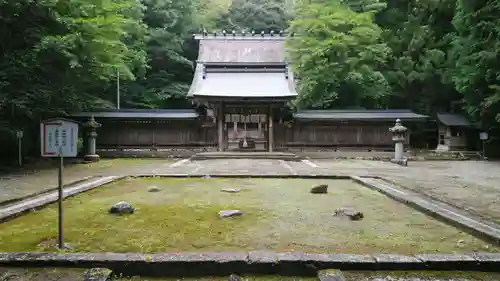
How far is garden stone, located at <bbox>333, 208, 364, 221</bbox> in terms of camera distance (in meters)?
5.78

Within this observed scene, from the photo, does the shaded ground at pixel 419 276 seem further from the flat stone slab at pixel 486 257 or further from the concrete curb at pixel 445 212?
the concrete curb at pixel 445 212

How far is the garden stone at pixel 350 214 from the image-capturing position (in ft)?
19.0

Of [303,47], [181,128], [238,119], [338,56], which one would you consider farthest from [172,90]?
[338,56]

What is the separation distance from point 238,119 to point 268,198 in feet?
51.1

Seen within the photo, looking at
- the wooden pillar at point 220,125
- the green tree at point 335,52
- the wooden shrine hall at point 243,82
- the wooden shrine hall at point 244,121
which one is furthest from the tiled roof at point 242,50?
the wooden pillar at point 220,125

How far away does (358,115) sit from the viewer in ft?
79.0

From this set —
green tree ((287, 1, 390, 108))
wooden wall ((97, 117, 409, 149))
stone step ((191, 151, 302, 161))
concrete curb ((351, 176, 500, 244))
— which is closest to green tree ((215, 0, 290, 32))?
green tree ((287, 1, 390, 108))

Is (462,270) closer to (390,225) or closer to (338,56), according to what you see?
(390,225)

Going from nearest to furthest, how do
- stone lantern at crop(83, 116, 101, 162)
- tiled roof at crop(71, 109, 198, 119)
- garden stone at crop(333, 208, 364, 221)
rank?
1. garden stone at crop(333, 208, 364, 221)
2. stone lantern at crop(83, 116, 101, 162)
3. tiled roof at crop(71, 109, 198, 119)

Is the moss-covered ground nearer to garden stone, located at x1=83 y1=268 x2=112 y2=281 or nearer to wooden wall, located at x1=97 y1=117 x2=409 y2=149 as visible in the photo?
garden stone, located at x1=83 y1=268 x2=112 y2=281

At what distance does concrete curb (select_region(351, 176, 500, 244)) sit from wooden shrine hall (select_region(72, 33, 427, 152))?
14.0 m

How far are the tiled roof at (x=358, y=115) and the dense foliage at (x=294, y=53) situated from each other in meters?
1.85

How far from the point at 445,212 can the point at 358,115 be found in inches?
735

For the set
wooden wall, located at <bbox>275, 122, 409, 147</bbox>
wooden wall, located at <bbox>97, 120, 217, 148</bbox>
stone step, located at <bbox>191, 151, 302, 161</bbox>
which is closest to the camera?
stone step, located at <bbox>191, 151, 302, 161</bbox>
